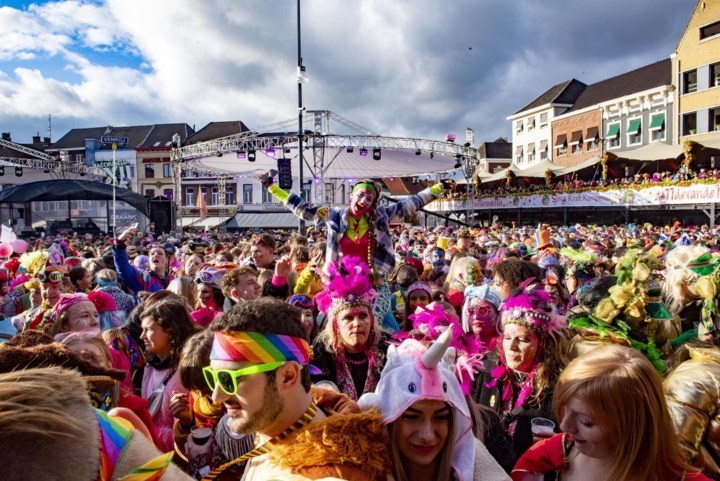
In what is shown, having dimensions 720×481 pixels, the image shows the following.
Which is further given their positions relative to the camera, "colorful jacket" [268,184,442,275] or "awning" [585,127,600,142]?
"awning" [585,127,600,142]

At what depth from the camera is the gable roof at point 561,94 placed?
1864 inches

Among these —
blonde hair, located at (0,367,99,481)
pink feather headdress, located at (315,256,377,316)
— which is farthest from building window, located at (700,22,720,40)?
blonde hair, located at (0,367,99,481)

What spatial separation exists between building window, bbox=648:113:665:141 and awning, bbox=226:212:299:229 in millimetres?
27529

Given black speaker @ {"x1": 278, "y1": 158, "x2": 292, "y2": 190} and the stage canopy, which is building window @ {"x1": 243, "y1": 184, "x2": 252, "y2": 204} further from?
black speaker @ {"x1": 278, "y1": 158, "x2": 292, "y2": 190}

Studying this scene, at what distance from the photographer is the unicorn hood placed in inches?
72.2

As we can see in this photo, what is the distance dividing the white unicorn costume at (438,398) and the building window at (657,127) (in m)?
40.2

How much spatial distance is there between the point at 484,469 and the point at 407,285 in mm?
3994

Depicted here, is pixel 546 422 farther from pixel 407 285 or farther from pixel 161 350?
pixel 407 285

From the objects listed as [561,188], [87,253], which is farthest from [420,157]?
[87,253]

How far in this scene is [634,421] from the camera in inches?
72.1

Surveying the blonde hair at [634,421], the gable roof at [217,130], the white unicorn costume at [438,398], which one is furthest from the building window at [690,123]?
the gable roof at [217,130]

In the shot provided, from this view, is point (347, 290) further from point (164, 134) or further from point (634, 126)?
point (164, 134)

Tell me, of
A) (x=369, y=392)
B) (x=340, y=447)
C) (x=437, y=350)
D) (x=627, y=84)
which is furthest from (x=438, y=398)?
(x=627, y=84)

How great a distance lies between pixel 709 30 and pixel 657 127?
771 centimetres
